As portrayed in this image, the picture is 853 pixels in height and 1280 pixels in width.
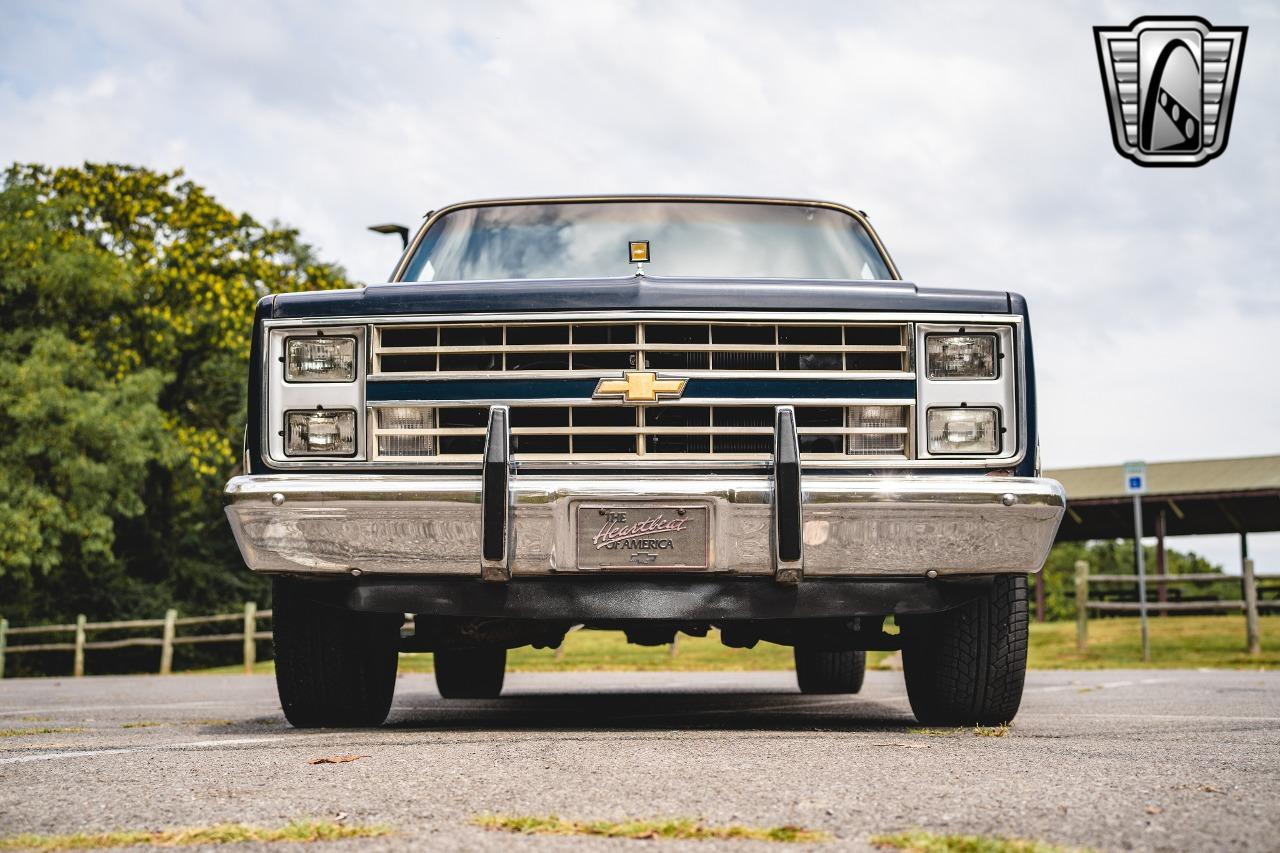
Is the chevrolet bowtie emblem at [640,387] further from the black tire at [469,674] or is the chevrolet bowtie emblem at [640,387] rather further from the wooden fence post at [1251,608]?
the wooden fence post at [1251,608]

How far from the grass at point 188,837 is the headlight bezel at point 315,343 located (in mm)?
2228

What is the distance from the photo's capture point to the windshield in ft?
18.4

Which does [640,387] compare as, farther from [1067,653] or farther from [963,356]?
[1067,653]

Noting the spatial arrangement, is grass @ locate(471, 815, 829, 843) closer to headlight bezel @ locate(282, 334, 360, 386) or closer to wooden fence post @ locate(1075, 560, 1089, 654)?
headlight bezel @ locate(282, 334, 360, 386)

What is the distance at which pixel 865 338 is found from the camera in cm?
452

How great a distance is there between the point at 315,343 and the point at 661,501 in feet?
4.32

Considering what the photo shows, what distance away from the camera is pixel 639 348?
4.43 metres

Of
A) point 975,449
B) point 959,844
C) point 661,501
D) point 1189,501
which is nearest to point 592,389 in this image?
point 661,501

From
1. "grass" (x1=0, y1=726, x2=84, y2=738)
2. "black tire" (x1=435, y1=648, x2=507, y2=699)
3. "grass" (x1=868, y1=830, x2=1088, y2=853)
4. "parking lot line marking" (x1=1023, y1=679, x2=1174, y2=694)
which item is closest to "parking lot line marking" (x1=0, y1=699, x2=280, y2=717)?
"black tire" (x1=435, y1=648, x2=507, y2=699)

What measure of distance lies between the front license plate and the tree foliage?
61.9 ft

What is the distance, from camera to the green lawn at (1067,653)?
14805 millimetres

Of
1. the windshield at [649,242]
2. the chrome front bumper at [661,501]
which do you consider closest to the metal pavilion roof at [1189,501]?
the windshield at [649,242]

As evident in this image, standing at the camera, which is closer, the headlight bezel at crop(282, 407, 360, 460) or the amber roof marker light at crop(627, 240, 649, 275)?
the headlight bezel at crop(282, 407, 360, 460)

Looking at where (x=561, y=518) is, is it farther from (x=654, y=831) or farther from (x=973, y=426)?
(x=654, y=831)
